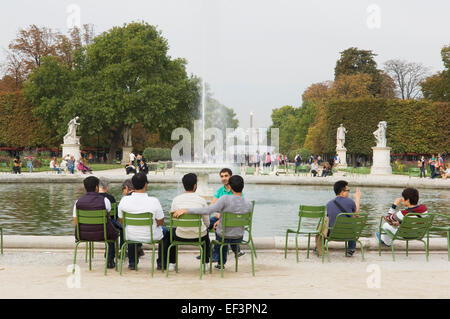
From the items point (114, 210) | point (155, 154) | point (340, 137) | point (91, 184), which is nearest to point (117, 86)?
point (155, 154)

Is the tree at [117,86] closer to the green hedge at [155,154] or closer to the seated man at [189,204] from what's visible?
the green hedge at [155,154]

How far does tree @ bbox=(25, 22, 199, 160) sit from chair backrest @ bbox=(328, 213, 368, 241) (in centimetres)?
3506

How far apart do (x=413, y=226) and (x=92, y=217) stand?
13.2ft

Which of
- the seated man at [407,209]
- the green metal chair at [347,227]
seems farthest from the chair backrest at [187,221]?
the seated man at [407,209]

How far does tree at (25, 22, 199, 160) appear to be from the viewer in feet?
135

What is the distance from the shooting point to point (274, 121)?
10450 cm

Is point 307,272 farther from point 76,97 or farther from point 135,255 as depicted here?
point 76,97

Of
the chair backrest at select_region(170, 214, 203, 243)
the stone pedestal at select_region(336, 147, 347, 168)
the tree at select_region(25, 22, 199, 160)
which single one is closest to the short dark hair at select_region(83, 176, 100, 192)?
the chair backrest at select_region(170, 214, 203, 243)

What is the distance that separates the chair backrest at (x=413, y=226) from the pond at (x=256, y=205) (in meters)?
3.05

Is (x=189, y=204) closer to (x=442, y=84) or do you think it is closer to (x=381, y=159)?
(x=381, y=159)

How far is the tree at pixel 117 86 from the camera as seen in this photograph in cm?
4109

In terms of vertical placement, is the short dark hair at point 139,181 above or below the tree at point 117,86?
below

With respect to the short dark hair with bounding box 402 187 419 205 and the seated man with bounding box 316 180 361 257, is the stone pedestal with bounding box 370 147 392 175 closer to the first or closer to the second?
the short dark hair with bounding box 402 187 419 205
